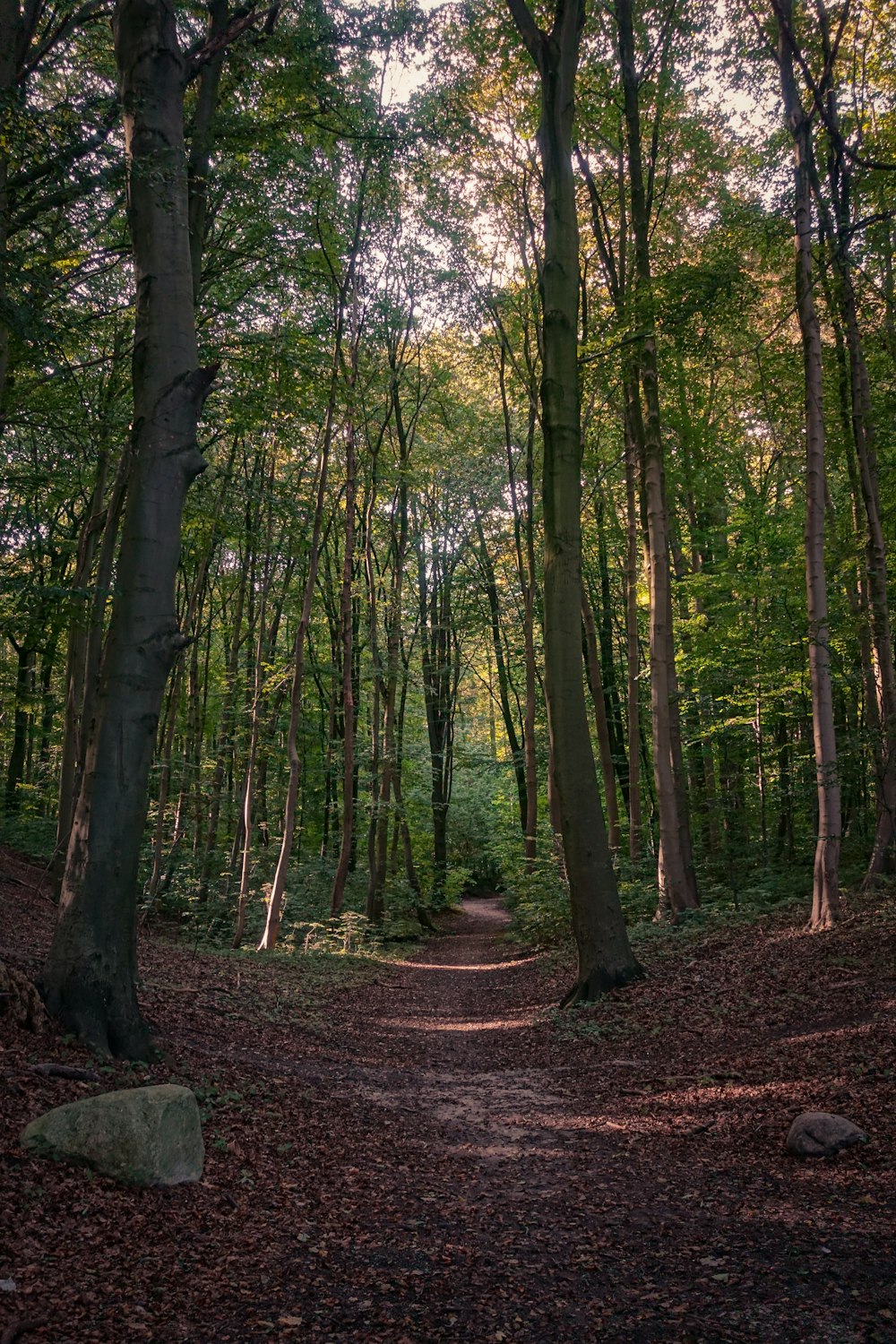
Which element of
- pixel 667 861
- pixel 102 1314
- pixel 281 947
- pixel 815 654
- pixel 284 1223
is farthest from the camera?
pixel 281 947

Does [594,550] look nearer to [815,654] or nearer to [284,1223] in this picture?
[815,654]

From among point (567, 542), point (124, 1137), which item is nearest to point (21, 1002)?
point (124, 1137)

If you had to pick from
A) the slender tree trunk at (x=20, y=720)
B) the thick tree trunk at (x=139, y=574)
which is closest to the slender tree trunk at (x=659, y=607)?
the thick tree trunk at (x=139, y=574)

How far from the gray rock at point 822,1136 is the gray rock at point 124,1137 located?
128 inches

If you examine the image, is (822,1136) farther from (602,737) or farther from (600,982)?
(602,737)

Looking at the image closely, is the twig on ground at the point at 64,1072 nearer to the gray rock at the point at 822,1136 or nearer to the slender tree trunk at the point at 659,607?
the gray rock at the point at 822,1136

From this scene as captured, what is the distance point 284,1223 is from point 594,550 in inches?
860

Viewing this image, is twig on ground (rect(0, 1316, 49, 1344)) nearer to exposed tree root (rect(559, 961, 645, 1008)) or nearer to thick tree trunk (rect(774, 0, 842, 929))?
exposed tree root (rect(559, 961, 645, 1008))

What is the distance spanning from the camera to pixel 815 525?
33.1 ft

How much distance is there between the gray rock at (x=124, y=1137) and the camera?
3783 mm

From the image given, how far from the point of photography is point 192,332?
6242 mm

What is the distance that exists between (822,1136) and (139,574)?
5567 millimetres

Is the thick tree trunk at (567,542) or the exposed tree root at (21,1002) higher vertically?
the thick tree trunk at (567,542)

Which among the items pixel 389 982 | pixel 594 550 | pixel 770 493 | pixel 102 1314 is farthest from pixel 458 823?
pixel 102 1314
